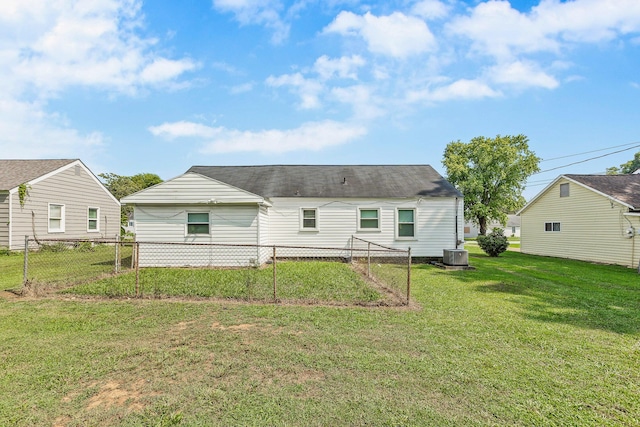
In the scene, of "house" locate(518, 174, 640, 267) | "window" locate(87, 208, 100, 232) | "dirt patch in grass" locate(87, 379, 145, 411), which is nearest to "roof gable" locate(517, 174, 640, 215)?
A: "house" locate(518, 174, 640, 267)

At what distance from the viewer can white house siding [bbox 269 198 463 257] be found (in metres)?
13.1

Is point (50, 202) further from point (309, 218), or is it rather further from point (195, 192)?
point (309, 218)

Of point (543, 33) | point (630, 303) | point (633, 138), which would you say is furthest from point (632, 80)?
point (630, 303)

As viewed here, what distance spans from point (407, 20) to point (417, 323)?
9.09 meters

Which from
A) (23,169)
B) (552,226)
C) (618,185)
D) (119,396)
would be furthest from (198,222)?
(618,185)

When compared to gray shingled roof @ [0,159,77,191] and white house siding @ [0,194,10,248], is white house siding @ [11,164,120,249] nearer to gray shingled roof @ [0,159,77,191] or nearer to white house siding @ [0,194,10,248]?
white house siding @ [0,194,10,248]

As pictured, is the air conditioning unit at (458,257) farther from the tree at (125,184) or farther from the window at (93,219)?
the tree at (125,184)

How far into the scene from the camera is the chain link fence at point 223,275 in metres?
6.52

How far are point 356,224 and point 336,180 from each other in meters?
2.51

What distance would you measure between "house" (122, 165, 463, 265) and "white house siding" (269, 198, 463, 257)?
0.14 ft

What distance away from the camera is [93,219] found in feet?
58.0

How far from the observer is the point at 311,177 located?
14.7 meters

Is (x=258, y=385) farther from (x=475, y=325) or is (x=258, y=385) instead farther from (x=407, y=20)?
(x=407, y=20)

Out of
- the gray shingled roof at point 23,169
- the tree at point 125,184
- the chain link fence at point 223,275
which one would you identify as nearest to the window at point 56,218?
the chain link fence at point 223,275
